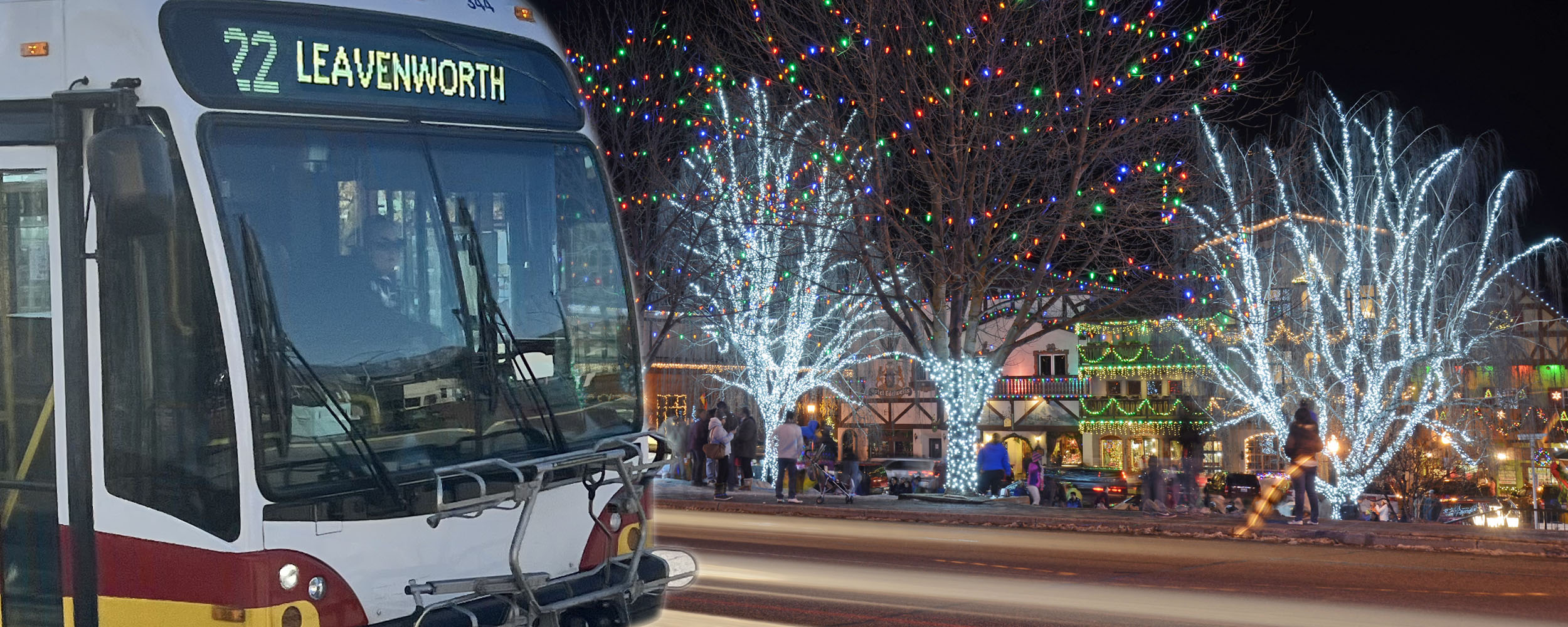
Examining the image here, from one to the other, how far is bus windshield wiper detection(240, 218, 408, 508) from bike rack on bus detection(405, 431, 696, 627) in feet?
1.24

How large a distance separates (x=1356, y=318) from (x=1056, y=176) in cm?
2176

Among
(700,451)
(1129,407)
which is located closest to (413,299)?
(700,451)

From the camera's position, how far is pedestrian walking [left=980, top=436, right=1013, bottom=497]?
86.6ft

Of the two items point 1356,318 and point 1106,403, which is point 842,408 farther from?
point 1356,318

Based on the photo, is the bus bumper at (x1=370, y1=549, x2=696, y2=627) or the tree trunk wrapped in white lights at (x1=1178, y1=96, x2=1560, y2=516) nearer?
the bus bumper at (x1=370, y1=549, x2=696, y2=627)

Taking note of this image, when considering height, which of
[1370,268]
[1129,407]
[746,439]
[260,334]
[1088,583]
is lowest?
[1129,407]

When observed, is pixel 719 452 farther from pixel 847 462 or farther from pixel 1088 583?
pixel 1088 583

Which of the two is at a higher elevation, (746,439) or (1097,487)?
(746,439)

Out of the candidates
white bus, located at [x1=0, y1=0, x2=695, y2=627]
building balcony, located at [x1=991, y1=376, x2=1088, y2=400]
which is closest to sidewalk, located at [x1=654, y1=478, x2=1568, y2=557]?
white bus, located at [x1=0, y1=0, x2=695, y2=627]

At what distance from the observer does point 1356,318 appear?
43.2m

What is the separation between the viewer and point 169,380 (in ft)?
20.1

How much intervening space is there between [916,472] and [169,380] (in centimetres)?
4687

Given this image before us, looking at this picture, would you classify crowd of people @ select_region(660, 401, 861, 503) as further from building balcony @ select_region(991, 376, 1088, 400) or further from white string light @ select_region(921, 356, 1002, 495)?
building balcony @ select_region(991, 376, 1088, 400)

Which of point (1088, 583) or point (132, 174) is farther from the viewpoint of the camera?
point (1088, 583)
